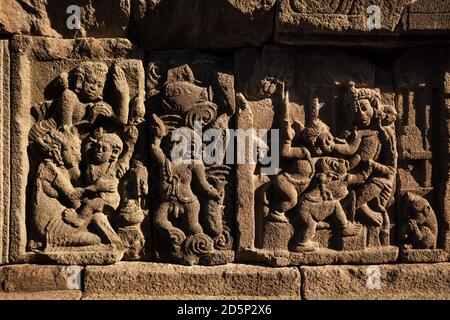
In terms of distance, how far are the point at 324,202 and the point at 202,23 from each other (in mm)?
1649

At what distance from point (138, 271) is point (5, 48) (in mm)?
1971

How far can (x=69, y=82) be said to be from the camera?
12.8 ft

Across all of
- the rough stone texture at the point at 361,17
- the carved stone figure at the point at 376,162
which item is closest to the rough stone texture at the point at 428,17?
the rough stone texture at the point at 361,17

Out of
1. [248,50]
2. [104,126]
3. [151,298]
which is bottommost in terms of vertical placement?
[151,298]

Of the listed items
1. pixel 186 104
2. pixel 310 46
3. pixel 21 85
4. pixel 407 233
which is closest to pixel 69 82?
pixel 21 85

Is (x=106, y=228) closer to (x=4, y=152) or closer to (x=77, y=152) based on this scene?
(x=77, y=152)

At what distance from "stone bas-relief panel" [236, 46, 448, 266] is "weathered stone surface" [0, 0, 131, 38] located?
3.30ft

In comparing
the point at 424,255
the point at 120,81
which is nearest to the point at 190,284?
the point at 120,81

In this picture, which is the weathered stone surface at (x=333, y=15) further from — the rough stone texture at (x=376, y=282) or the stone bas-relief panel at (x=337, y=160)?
the rough stone texture at (x=376, y=282)

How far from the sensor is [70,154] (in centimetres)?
384

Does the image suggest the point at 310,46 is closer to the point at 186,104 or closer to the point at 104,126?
the point at 186,104

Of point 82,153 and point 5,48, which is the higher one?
point 5,48

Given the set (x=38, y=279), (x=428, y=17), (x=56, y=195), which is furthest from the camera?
(x=56, y=195)

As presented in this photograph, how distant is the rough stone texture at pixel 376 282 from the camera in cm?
377
